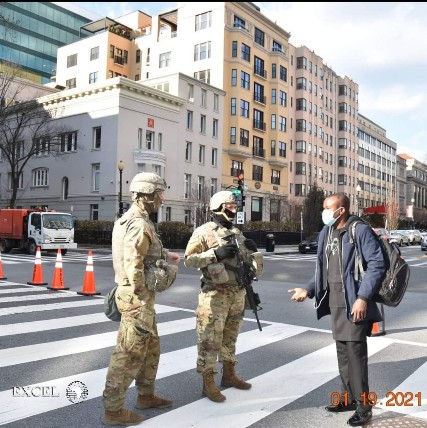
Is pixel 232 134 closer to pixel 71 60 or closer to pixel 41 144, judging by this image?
pixel 41 144

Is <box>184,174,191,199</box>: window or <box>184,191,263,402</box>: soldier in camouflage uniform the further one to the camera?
<box>184,174,191,199</box>: window

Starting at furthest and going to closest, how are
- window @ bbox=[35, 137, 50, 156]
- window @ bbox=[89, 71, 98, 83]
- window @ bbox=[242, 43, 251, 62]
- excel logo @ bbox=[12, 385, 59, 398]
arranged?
window @ bbox=[89, 71, 98, 83] → window @ bbox=[242, 43, 251, 62] → window @ bbox=[35, 137, 50, 156] → excel logo @ bbox=[12, 385, 59, 398]

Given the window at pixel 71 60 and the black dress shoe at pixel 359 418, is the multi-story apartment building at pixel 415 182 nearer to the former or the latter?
the window at pixel 71 60

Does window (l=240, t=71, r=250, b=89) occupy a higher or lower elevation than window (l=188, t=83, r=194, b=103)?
higher

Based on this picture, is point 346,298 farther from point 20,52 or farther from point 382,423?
point 20,52

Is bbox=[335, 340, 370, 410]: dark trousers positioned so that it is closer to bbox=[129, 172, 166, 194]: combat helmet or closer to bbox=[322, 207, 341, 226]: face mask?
bbox=[322, 207, 341, 226]: face mask

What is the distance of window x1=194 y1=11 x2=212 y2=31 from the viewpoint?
47375 millimetres

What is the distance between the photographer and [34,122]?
43688mm

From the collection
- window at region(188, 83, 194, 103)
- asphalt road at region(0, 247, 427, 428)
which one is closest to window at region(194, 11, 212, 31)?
window at region(188, 83, 194, 103)

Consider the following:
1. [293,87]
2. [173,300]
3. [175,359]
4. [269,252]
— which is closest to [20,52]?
[293,87]

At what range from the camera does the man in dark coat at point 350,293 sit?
3875mm

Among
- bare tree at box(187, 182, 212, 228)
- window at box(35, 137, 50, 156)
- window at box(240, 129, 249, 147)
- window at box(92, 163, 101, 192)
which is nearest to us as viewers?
bare tree at box(187, 182, 212, 228)

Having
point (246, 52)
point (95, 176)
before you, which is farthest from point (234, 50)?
point (95, 176)

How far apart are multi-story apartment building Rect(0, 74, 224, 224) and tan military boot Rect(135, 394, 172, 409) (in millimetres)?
Result: 33508
